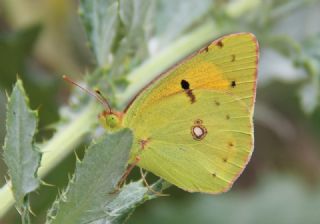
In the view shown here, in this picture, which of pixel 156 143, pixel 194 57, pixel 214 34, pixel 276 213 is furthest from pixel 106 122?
pixel 276 213

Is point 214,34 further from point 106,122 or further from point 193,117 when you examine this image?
point 106,122

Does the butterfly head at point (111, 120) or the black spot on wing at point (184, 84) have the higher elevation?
the black spot on wing at point (184, 84)

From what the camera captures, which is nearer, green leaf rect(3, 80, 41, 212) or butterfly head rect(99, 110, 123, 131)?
green leaf rect(3, 80, 41, 212)

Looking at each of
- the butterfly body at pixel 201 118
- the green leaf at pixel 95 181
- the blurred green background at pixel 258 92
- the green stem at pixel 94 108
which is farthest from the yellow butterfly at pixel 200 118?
the blurred green background at pixel 258 92

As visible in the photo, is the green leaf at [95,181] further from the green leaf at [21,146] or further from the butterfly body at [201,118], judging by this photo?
the butterfly body at [201,118]

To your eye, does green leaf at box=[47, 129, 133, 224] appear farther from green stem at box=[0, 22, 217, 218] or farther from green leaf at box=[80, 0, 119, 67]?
green leaf at box=[80, 0, 119, 67]

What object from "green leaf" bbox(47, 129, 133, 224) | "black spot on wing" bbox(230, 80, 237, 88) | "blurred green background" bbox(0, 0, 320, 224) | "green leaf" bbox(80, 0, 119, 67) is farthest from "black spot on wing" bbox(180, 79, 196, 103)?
"blurred green background" bbox(0, 0, 320, 224)
